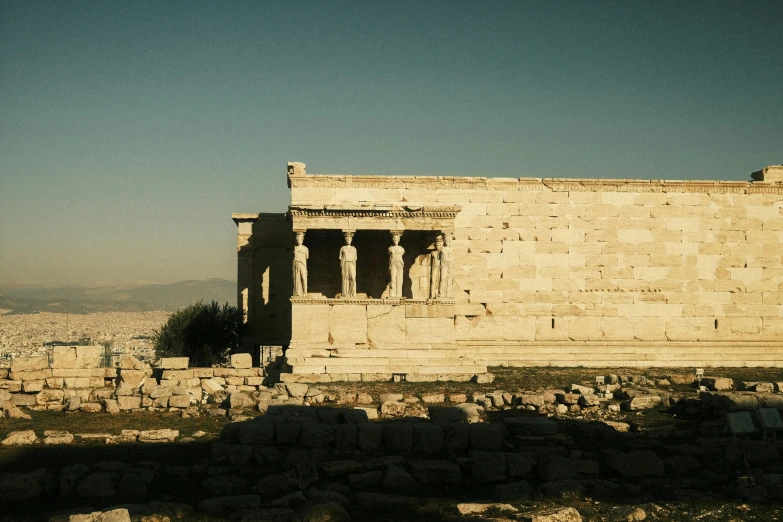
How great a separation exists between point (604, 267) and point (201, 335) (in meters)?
11.7

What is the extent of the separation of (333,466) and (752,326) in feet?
53.4

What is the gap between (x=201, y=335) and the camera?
23.9 metres

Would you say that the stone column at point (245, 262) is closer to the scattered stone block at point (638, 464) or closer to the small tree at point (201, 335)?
the small tree at point (201, 335)

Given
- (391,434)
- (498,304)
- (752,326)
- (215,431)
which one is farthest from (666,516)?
(752,326)

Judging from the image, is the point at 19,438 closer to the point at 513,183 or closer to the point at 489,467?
the point at 489,467

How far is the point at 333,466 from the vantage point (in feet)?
34.6

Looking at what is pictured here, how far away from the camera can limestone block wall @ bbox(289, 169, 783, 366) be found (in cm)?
2230

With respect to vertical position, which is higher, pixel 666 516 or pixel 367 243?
pixel 367 243

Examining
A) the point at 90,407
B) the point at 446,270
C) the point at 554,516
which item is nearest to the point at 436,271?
the point at 446,270

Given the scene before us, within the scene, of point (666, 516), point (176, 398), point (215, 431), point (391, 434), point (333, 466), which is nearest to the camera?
point (666, 516)

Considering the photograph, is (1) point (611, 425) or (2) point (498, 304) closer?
(1) point (611, 425)

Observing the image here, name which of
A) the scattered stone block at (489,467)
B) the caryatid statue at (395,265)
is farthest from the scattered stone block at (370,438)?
the caryatid statue at (395,265)

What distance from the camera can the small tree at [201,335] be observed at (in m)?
23.7

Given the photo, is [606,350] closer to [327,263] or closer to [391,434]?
[327,263]
